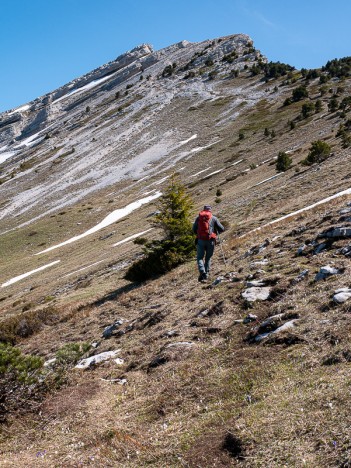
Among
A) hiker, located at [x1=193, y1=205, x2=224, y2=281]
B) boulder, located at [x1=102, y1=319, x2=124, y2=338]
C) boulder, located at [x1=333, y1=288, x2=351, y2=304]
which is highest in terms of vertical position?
hiker, located at [x1=193, y1=205, x2=224, y2=281]

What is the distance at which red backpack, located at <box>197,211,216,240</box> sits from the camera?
15000 millimetres

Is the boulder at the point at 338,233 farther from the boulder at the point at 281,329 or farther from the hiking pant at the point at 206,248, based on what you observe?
the boulder at the point at 281,329

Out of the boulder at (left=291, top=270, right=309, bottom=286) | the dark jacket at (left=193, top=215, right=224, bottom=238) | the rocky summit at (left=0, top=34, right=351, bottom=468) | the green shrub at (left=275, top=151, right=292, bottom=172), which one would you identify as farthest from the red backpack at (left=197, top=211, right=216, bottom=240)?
the green shrub at (left=275, top=151, right=292, bottom=172)

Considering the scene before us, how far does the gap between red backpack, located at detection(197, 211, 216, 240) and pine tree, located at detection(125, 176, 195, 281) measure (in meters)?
4.45

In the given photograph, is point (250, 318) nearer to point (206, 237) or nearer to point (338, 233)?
point (338, 233)

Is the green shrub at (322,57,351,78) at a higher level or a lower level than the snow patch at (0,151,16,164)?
lower

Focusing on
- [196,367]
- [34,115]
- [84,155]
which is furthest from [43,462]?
[34,115]

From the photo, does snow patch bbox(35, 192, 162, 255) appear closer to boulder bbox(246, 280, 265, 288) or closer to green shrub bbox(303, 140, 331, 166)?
green shrub bbox(303, 140, 331, 166)

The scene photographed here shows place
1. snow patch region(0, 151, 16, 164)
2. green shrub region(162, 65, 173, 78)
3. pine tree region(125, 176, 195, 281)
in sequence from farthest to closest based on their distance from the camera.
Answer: snow patch region(0, 151, 16, 164), green shrub region(162, 65, 173, 78), pine tree region(125, 176, 195, 281)

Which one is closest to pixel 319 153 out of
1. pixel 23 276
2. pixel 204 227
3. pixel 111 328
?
pixel 204 227

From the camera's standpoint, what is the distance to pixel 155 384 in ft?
25.4

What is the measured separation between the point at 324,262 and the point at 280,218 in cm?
957

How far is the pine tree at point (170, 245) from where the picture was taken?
1959cm

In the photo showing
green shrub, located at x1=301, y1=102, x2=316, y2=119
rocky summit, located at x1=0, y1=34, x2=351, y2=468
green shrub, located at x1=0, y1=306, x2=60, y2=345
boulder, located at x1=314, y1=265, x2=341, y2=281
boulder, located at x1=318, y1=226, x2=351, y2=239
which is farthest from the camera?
green shrub, located at x1=301, y1=102, x2=316, y2=119
